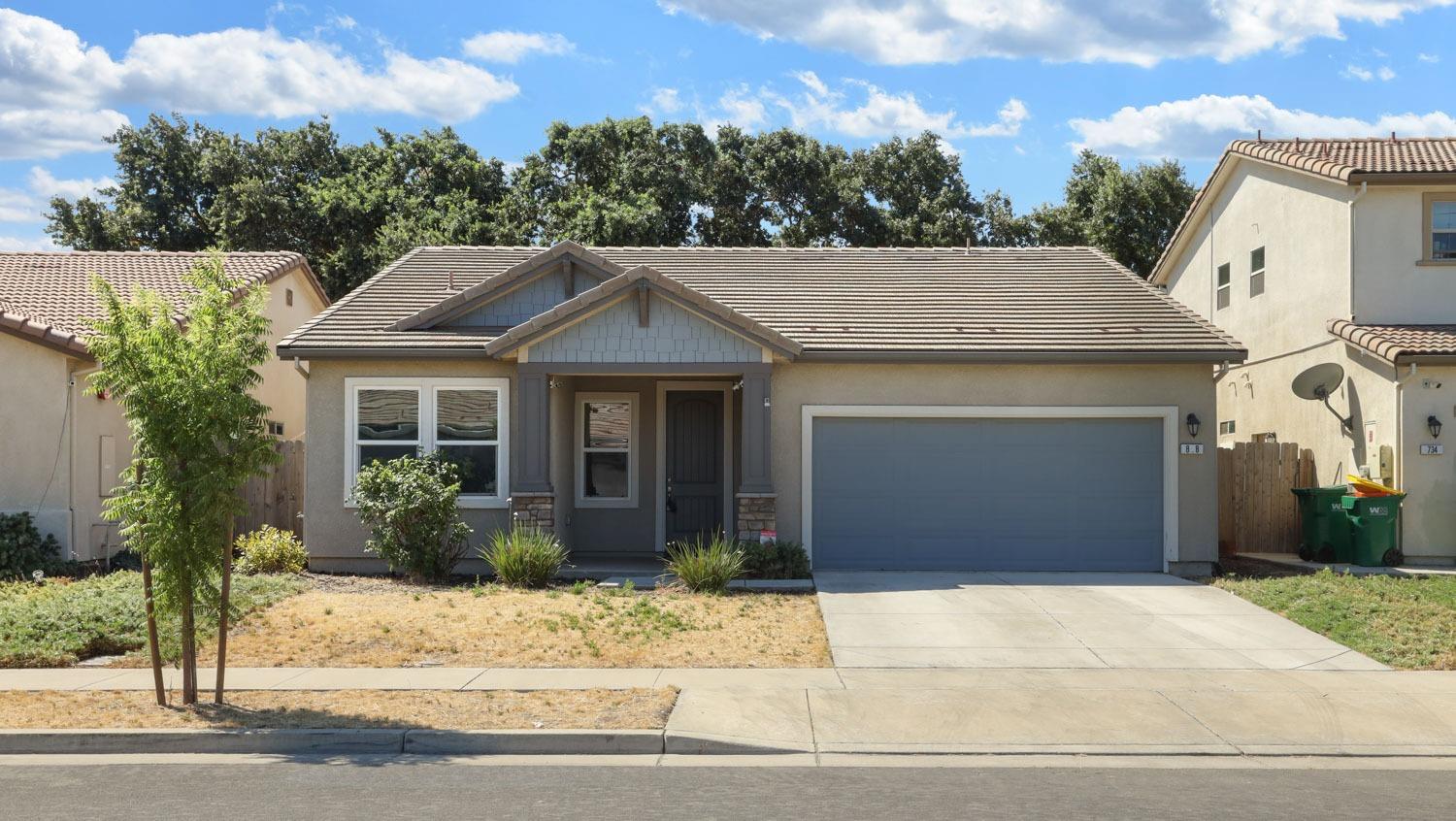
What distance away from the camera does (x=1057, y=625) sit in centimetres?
1267

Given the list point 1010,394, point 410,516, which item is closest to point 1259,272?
point 1010,394

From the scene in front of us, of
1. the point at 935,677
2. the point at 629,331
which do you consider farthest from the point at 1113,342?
the point at 935,677

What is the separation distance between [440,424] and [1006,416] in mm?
7477

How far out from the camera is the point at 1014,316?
17.8 metres

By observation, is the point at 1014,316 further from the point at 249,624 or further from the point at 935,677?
the point at 249,624

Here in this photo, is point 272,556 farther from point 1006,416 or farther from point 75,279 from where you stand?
point 1006,416

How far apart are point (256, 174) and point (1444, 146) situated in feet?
101

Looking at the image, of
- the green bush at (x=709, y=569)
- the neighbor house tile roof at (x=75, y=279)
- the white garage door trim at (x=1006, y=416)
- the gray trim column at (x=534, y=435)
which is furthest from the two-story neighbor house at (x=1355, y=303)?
the neighbor house tile roof at (x=75, y=279)

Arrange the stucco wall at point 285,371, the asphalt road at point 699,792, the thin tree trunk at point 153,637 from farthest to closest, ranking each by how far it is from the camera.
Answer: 1. the stucco wall at point 285,371
2. the thin tree trunk at point 153,637
3. the asphalt road at point 699,792

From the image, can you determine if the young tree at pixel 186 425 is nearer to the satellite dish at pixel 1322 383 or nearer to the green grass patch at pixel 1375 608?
the green grass patch at pixel 1375 608

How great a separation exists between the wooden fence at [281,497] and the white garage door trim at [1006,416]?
765 cm

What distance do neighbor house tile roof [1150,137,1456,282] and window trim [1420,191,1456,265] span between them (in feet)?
1.36

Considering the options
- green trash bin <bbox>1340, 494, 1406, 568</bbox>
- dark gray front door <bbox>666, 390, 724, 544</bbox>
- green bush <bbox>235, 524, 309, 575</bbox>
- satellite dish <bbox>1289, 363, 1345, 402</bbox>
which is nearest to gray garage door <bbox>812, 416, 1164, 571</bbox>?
dark gray front door <bbox>666, 390, 724, 544</bbox>

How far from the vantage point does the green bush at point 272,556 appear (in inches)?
651
